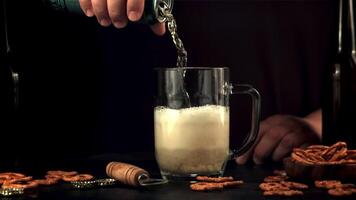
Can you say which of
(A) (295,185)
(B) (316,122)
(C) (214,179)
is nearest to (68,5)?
(C) (214,179)

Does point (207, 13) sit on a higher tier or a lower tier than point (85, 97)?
higher

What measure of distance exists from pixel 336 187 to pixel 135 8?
0.44 m

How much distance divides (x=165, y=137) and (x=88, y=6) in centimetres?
29

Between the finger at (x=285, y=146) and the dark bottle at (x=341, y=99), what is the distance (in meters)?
0.07

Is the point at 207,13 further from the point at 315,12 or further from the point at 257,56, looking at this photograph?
the point at 315,12

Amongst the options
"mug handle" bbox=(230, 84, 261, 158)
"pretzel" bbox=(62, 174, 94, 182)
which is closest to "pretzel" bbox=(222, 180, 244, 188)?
"mug handle" bbox=(230, 84, 261, 158)

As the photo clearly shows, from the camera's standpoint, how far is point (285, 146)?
1533 millimetres

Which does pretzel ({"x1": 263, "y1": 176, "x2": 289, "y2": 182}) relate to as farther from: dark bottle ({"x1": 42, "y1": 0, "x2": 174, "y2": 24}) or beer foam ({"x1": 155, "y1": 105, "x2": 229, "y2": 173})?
dark bottle ({"x1": 42, "y1": 0, "x2": 174, "y2": 24})

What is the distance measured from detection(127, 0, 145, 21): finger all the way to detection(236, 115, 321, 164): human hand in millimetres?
410

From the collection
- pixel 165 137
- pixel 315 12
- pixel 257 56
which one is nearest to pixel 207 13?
pixel 257 56

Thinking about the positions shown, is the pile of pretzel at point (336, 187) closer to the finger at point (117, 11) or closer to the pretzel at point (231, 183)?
the pretzel at point (231, 183)

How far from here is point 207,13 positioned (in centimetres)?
214

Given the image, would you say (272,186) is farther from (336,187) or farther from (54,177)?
(54,177)

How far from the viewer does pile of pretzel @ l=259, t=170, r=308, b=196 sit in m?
1.09
